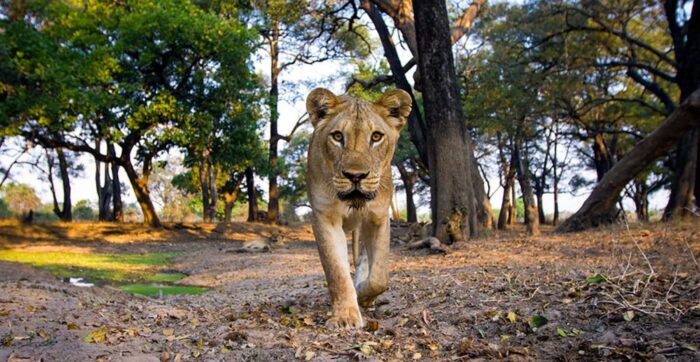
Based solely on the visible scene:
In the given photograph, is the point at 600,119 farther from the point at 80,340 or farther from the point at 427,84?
the point at 80,340

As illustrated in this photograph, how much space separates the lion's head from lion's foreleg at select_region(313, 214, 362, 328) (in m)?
0.40

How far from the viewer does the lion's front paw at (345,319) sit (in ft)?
14.3

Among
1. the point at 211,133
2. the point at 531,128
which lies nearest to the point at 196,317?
the point at 211,133

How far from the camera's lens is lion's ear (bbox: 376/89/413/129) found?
483 cm

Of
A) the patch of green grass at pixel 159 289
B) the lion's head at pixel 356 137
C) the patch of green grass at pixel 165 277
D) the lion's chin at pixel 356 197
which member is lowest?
the patch of green grass at pixel 165 277

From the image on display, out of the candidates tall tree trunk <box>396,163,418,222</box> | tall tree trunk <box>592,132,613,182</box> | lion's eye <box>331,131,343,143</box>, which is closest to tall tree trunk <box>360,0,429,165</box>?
Result: lion's eye <box>331,131,343,143</box>

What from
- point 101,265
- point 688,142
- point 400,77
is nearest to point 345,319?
point 400,77

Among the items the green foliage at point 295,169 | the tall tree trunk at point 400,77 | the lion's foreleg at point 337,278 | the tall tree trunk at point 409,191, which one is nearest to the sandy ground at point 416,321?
the lion's foreleg at point 337,278

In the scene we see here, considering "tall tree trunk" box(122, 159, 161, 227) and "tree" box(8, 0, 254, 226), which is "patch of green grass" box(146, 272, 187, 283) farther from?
"tall tree trunk" box(122, 159, 161, 227)

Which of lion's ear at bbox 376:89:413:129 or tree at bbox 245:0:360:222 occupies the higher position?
tree at bbox 245:0:360:222

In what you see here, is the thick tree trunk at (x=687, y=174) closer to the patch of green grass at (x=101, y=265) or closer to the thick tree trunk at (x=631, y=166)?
the thick tree trunk at (x=631, y=166)

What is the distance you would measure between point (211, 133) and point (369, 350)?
1981cm

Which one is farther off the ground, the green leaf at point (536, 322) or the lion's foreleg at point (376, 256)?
the lion's foreleg at point (376, 256)

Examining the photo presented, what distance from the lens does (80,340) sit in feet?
13.5
